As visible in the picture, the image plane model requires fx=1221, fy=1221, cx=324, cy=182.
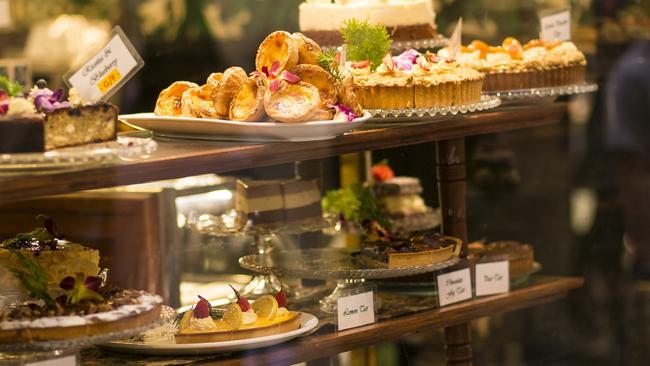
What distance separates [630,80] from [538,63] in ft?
5.93

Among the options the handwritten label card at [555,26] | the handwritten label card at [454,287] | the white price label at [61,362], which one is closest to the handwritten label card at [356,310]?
the handwritten label card at [454,287]

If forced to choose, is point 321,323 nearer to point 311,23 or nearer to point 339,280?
point 339,280

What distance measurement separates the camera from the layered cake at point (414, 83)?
3037 millimetres

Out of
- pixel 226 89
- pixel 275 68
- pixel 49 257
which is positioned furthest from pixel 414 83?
pixel 49 257

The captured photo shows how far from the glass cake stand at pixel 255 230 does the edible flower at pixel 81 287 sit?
88cm

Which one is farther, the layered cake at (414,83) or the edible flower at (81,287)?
the layered cake at (414,83)

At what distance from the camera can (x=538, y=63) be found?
141 inches

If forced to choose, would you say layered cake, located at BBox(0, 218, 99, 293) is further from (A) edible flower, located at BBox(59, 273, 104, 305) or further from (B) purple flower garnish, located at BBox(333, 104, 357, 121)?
(B) purple flower garnish, located at BBox(333, 104, 357, 121)

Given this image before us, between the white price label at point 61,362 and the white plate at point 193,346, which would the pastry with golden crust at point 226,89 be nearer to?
the white plate at point 193,346

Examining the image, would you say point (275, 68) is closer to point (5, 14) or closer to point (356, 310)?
point (356, 310)

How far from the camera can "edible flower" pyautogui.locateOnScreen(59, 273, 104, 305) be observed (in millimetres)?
2340

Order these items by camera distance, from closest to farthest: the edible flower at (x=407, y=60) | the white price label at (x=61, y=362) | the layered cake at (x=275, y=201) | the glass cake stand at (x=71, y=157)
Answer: the glass cake stand at (x=71, y=157) → the white price label at (x=61, y=362) → the edible flower at (x=407, y=60) → the layered cake at (x=275, y=201)

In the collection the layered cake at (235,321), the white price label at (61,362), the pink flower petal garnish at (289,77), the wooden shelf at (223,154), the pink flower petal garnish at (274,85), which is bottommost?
the layered cake at (235,321)

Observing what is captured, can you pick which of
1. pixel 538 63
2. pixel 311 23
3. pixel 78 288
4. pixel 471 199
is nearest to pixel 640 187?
pixel 471 199
